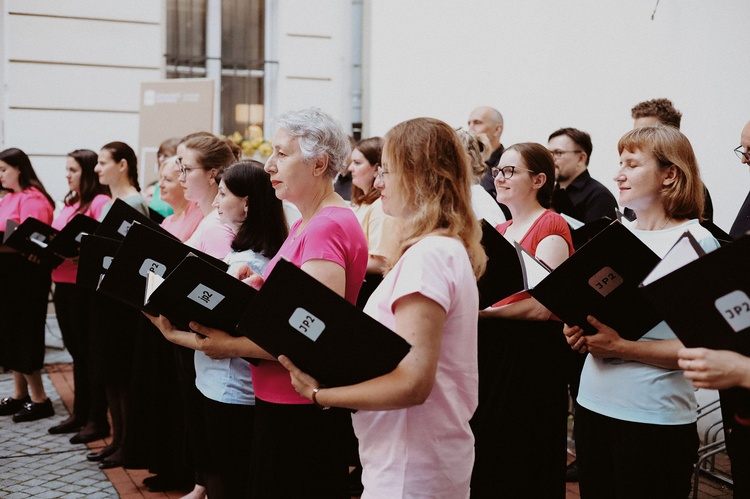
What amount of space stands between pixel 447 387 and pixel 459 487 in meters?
0.27

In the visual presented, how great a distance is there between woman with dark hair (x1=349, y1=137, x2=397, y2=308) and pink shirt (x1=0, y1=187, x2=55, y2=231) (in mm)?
2644

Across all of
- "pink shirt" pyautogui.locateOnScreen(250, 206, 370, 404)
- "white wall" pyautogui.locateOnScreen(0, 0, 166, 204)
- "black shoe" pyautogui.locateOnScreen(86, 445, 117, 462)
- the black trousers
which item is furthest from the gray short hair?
"white wall" pyautogui.locateOnScreen(0, 0, 166, 204)

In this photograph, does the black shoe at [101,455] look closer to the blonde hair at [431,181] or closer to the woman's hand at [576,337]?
the woman's hand at [576,337]

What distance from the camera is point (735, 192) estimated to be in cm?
502

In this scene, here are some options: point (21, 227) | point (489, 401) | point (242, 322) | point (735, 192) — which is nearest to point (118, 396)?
point (21, 227)

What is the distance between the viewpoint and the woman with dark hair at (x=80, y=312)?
5.41 meters

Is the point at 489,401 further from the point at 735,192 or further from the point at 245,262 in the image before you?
the point at 735,192

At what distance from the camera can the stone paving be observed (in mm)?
4500

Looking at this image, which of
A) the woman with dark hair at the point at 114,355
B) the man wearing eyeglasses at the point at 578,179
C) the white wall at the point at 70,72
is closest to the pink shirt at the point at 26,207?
the woman with dark hair at the point at 114,355

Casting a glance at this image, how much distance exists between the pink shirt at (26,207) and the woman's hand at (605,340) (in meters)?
4.70

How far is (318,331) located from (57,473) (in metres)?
3.55

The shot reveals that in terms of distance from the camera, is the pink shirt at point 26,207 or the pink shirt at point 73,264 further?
the pink shirt at point 26,207

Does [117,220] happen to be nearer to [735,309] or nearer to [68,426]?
[68,426]

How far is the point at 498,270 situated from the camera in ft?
11.1
